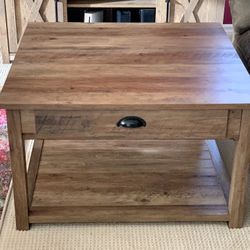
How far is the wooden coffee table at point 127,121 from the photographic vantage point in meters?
1.68

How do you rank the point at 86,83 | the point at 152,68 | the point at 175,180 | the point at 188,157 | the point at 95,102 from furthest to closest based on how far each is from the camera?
the point at 188,157
the point at 175,180
the point at 152,68
the point at 86,83
the point at 95,102

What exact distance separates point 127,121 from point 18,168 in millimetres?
392

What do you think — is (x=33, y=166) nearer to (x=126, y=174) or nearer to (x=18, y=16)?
(x=126, y=174)

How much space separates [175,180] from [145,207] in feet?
0.72

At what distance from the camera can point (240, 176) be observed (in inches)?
71.5

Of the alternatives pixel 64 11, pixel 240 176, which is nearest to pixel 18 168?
pixel 240 176

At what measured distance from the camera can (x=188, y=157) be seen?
7.27ft

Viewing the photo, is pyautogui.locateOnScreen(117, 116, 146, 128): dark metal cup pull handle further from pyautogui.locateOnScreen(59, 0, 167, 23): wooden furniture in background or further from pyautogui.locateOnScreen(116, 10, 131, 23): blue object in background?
pyautogui.locateOnScreen(116, 10, 131, 23): blue object in background

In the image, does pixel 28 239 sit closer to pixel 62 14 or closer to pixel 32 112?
pixel 32 112

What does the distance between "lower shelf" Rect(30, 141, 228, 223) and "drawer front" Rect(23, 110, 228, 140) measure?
320mm

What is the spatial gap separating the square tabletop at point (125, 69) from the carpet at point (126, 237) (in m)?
0.49

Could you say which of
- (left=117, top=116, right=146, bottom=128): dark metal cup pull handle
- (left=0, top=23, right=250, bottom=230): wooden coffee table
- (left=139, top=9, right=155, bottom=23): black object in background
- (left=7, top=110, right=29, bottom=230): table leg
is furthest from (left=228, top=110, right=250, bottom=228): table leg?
(left=139, top=9, right=155, bottom=23): black object in background

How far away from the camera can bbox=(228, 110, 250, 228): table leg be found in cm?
173

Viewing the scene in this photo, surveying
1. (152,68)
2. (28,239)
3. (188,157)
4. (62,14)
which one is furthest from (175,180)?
(62,14)
